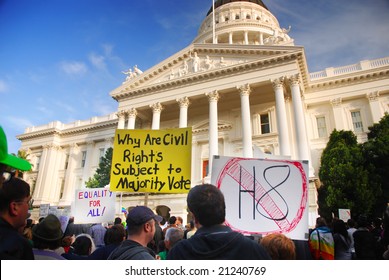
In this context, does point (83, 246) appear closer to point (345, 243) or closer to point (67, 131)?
point (345, 243)

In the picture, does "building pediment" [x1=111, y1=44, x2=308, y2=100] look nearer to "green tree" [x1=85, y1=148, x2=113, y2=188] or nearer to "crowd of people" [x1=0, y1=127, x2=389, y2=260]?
"green tree" [x1=85, y1=148, x2=113, y2=188]

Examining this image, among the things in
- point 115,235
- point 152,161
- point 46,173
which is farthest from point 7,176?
point 46,173

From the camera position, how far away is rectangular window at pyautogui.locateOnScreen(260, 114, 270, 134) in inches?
1003

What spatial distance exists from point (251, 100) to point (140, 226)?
24.6 m

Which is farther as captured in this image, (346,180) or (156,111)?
(156,111)

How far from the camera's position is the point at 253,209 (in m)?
3.92

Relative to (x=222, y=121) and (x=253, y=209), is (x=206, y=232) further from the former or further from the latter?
Answer: (x=222, y=121)

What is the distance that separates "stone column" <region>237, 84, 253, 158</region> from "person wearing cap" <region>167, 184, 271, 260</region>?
1895 centimetres

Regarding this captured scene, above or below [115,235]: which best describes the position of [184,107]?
above

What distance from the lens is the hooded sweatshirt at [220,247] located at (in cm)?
190

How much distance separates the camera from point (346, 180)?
57.7ft

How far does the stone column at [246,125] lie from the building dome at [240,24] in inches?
836

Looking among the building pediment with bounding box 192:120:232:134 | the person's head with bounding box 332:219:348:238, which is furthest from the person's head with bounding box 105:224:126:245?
the building pediment with bounding box 192:120:232:134
